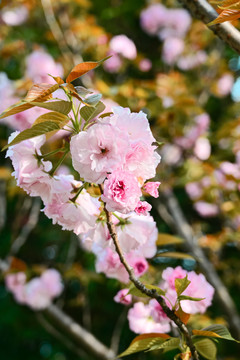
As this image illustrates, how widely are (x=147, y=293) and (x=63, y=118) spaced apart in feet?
1.39

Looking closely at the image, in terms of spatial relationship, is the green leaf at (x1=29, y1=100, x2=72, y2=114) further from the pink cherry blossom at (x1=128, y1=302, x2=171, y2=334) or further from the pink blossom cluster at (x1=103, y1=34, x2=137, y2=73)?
the pink blossom cluster at (x1=103, y1=34, x2=137, y2=73)

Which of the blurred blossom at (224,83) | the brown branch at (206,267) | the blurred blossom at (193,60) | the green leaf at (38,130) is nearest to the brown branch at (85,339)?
the brown branch at (206,267)

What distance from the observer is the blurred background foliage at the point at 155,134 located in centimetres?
303

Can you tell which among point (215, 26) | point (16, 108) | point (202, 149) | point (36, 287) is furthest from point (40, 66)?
point (16, 108)

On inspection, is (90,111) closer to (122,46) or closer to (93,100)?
(93,100)

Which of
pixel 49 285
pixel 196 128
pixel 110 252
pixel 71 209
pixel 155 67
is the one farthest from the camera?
pixel 155 67

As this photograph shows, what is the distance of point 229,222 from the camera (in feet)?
11.0

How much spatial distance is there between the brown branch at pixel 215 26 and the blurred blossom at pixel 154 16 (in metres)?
3.01

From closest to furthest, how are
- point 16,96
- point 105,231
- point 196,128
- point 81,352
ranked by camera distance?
point 105,231 → point 16,96 → point 81,352 → point 196,128

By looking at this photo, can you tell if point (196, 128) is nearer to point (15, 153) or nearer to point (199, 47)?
point (199, 47)

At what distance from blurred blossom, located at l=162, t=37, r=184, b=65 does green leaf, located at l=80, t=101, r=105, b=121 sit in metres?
3.24

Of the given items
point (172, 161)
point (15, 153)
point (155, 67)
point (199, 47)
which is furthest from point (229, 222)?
point (15, 153)

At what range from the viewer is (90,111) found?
2.69 ft

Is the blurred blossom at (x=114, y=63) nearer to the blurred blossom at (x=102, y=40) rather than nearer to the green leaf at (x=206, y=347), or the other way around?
the blurred blossom at (x=102, y=40)
